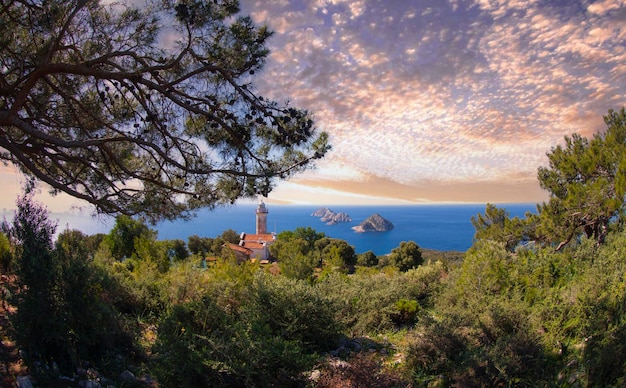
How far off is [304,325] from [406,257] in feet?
76.3

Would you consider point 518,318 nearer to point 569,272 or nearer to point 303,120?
point 569,272

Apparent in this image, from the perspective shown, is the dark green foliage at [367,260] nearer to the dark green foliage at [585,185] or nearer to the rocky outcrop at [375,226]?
the dark green foliage at [585,185]

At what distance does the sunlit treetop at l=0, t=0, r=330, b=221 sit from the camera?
397 centimetres

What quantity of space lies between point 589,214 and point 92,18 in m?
11.1

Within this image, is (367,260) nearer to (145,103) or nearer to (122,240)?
(122,240)

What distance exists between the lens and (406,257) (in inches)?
1059

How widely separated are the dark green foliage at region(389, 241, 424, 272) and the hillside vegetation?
747 inches

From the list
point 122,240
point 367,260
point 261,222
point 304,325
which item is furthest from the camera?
point 261,222

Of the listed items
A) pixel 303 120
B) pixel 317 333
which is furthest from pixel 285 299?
pixel 303 120

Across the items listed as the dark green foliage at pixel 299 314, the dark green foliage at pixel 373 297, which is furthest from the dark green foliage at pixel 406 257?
the dark green foliage at pixel 299 314

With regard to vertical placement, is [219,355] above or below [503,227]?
below

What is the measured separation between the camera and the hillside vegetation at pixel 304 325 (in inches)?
129

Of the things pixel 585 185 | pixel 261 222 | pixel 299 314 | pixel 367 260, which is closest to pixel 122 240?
pixel 367 260

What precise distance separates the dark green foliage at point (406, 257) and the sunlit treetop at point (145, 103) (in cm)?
2318
